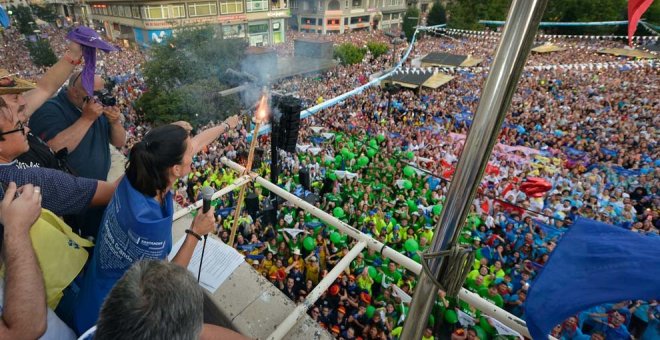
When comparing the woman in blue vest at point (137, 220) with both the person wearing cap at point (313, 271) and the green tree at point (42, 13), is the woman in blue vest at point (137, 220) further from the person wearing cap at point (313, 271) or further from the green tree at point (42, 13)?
the green tree at point (42, 13)

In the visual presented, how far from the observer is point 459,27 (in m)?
38.8

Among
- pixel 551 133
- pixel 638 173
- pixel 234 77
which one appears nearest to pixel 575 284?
pixel 638 173

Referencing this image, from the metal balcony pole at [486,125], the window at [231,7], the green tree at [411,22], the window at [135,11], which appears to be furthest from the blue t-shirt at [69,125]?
the green tree at [411,22]

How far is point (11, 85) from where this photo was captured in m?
2.06

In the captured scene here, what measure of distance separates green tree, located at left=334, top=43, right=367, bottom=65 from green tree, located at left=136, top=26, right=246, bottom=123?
31.5 ft

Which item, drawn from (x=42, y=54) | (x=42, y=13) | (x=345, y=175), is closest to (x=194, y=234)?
(x=345, y=175)

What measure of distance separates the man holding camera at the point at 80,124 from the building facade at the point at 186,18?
31726 mm

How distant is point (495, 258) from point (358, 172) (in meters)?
4.73

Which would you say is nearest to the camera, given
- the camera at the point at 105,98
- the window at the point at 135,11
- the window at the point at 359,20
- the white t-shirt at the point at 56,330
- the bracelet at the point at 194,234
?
the white t-shirt at the point at 56,330

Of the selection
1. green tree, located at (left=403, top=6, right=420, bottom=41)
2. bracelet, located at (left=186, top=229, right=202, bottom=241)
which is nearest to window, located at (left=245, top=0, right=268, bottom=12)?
green tree, located at (left=403, top=6, right=420, bottom=41)

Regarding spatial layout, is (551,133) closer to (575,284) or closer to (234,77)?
(575,284)

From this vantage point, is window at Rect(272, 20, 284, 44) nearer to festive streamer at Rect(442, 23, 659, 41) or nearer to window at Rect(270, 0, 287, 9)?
window at Rect(270, 0, 287, 9)

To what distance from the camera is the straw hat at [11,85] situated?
1.97 meters

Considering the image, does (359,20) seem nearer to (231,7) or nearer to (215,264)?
(231,7)
